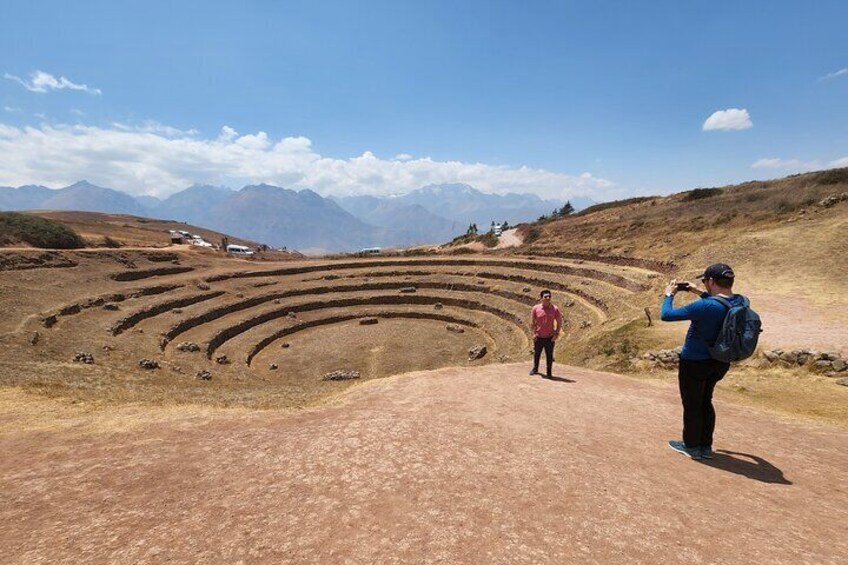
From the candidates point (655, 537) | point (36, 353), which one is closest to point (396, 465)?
point (655, 537)

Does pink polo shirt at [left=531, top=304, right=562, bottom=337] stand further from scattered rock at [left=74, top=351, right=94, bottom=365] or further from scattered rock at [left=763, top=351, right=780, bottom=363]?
scattered rock at [left=74, top=351, right=94, bottom=365]

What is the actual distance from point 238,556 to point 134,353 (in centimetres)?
2666

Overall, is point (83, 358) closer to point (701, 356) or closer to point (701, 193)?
point (701, 356)

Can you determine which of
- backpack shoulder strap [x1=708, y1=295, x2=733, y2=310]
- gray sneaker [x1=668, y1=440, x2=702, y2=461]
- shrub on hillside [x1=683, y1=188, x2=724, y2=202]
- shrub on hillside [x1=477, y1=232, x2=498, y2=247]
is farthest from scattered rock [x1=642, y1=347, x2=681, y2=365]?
shrub on hillside [x1=683, y1=188, x2=724, y2=202]

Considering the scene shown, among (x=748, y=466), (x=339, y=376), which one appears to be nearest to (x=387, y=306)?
(x=339, y=376)

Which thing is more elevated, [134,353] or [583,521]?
[583,521]

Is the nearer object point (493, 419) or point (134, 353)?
point (493, 419)

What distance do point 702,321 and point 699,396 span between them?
5.11 feet

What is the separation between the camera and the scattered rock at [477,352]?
3141 centimetres

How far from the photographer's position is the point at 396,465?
24.0 ft

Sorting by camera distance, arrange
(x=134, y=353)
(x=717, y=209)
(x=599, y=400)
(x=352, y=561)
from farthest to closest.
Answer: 1. (x=717, y=209)
2. (x=134, y=353)
3. (x=599, y=400)
4. (x=352, y=561)

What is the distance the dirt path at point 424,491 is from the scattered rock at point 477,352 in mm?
21194

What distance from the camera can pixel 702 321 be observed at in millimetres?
6953

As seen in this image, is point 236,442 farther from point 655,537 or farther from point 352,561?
point 655,537
